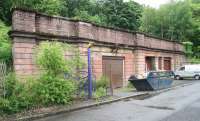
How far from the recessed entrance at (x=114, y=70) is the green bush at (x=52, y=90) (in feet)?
25.6

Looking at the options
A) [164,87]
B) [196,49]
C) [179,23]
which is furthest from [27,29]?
[196,49]

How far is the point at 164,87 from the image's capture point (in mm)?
21062

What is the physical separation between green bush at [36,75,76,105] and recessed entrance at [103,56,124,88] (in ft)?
25.6

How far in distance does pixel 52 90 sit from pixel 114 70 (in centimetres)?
971

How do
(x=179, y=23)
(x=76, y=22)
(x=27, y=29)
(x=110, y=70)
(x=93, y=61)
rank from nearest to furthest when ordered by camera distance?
(x=27, y=29) → (x=76, y=22) → (x=93, y=61) → (x=110, y=70) → (x=179, y=23)

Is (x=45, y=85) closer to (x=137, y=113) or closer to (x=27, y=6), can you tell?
(x=137, y=113)

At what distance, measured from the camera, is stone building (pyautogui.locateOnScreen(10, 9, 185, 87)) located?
43.9 feet

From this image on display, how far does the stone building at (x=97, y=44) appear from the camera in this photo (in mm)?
13367

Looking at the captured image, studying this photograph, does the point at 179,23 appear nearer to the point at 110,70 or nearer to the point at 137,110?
the point at 110,70

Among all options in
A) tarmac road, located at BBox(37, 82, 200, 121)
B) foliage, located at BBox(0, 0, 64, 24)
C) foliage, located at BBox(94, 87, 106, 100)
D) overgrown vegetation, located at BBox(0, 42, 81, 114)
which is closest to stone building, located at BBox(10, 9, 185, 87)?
overgrown vegetation, located at BBox(0, 42, 81, 114)

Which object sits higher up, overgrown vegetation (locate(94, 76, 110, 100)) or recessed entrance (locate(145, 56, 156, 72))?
recessed entrance (locate(145, 56, 156, 72))

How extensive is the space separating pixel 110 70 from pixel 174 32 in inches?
979

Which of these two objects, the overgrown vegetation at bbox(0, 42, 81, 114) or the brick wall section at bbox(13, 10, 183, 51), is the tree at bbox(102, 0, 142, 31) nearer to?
the brick wall section at bbox(13, 10, 183, 51)

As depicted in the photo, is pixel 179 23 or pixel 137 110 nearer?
pixel 137 110
